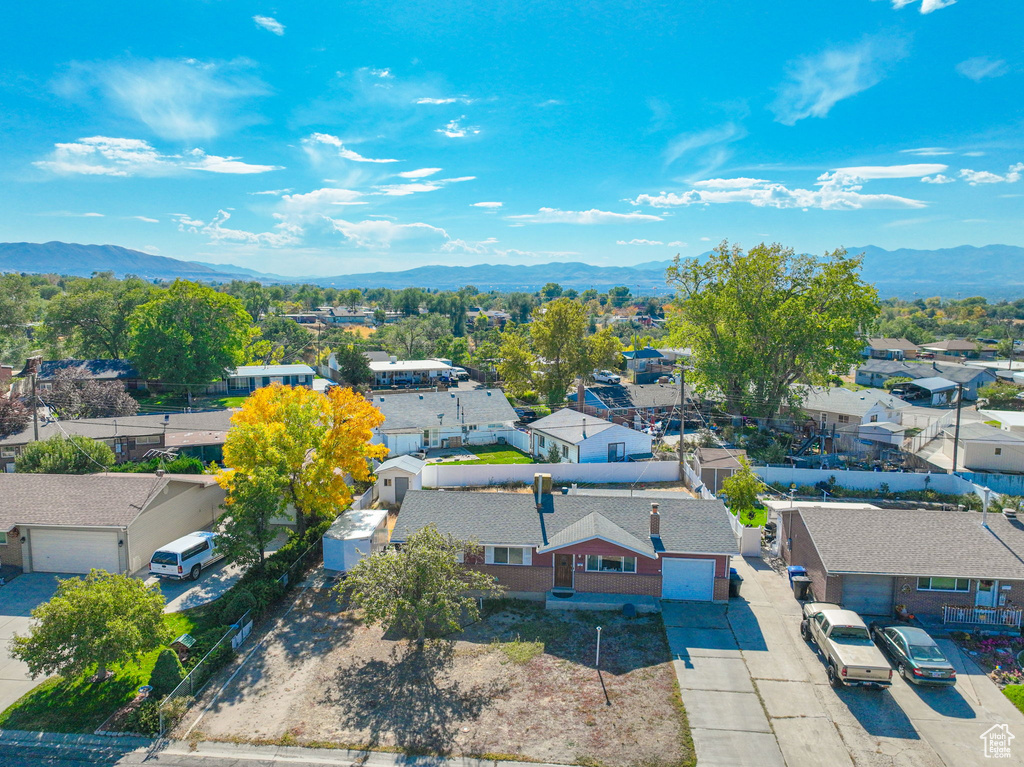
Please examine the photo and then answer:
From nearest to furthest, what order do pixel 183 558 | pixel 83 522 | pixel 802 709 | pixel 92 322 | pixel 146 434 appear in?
1. pixel 802 709
2. pixel 183 558
3. pixel 83 522
4. pixel 146 434
5. pixel 92 322

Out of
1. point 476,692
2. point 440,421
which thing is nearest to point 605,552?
point 476,692

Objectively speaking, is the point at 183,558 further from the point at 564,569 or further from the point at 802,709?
the point at 802,709

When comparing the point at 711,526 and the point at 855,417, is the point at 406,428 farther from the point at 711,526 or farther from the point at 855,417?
the point at 855,417

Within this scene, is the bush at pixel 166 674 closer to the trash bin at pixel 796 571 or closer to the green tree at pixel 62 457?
the green tree at pixel 62 457

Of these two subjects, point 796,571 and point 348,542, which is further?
point 348,542

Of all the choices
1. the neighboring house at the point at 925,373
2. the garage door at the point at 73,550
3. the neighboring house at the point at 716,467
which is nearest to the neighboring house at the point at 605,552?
the neighboring house at the point at 716,467

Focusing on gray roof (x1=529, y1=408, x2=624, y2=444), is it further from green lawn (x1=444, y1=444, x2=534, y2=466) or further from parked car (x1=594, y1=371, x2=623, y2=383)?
parked car (x1=594, y1=371, x2=623, y2=383)
